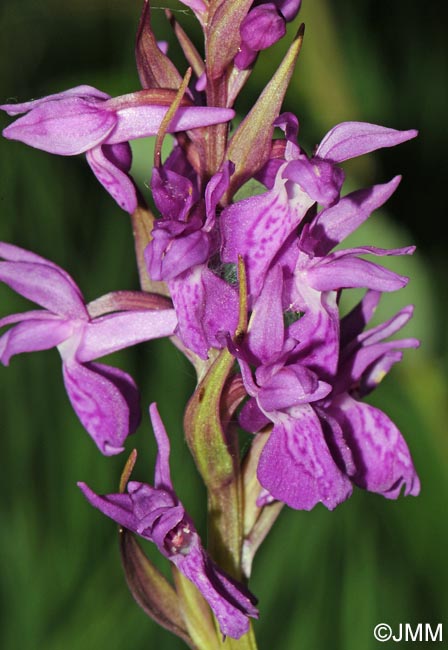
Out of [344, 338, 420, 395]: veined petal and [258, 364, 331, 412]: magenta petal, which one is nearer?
[258, 364, 331, 412]: magenta petal

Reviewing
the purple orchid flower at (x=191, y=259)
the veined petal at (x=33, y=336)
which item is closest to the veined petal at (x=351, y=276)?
the purple orchid flower at (x=191, y=259)

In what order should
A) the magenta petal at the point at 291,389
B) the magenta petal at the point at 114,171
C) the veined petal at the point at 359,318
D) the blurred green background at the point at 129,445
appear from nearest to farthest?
the magenta petal at the point at 291,389 → the magenta petal at the point at 114,171 → the veined petal at the point at 359,318 → the blurred green background at the point at 129,445

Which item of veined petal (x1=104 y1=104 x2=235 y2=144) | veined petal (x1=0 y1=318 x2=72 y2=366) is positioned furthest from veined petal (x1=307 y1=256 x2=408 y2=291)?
veined petal (x1=0 y1=318 x2=72 y2=366)

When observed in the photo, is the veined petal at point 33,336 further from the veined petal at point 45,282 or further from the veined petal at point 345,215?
the veined petal at point 345,215

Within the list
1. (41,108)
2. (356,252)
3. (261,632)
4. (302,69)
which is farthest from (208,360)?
(302,69)

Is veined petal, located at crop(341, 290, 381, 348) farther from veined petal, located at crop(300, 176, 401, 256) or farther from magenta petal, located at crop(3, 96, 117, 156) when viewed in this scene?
magenta petal, located at crop(3, 96, 117, 156)

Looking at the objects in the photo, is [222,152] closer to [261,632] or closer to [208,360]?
[208,360]

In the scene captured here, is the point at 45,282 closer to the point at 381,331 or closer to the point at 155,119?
the point at 155,119
